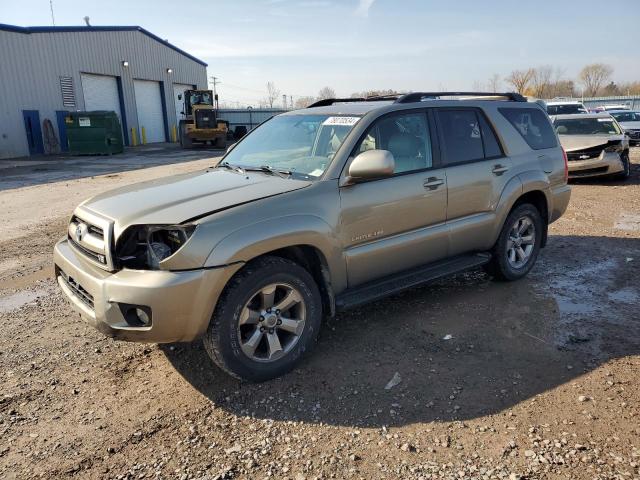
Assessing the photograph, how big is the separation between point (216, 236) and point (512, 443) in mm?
2086

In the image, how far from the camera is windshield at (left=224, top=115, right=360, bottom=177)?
388 centimetres

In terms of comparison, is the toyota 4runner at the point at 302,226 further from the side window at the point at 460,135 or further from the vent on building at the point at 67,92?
the vent on building at the point at 67,92

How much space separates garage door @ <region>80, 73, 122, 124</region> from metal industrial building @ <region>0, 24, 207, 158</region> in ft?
0.18

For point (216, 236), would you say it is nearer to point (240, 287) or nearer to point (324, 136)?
point (240, 287)

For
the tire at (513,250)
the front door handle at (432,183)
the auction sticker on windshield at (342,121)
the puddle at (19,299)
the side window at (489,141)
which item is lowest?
the puddle at (19,299)

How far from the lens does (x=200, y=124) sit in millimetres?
26375

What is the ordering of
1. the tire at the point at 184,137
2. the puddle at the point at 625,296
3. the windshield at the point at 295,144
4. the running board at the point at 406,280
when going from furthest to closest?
the tire at the point at 184,137
the puddle at the point at 625,296
the windshield at the point at 295,144
the running board at the point at 406,280

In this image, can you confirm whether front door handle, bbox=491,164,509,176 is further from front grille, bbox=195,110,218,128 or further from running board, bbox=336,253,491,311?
front grille, bbox=195,110,218,128

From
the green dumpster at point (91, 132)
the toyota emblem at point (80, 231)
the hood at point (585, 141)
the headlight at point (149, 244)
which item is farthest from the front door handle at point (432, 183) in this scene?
the green dumpster at point (91, 132)

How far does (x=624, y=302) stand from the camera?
15.4 ft

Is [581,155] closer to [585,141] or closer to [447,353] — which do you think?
[585,141]

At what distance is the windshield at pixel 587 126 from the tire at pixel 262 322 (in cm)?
1148

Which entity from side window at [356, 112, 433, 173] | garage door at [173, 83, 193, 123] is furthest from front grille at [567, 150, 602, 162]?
garage door at [173, 83, 193, 123]

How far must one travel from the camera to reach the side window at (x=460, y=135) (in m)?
4.43
